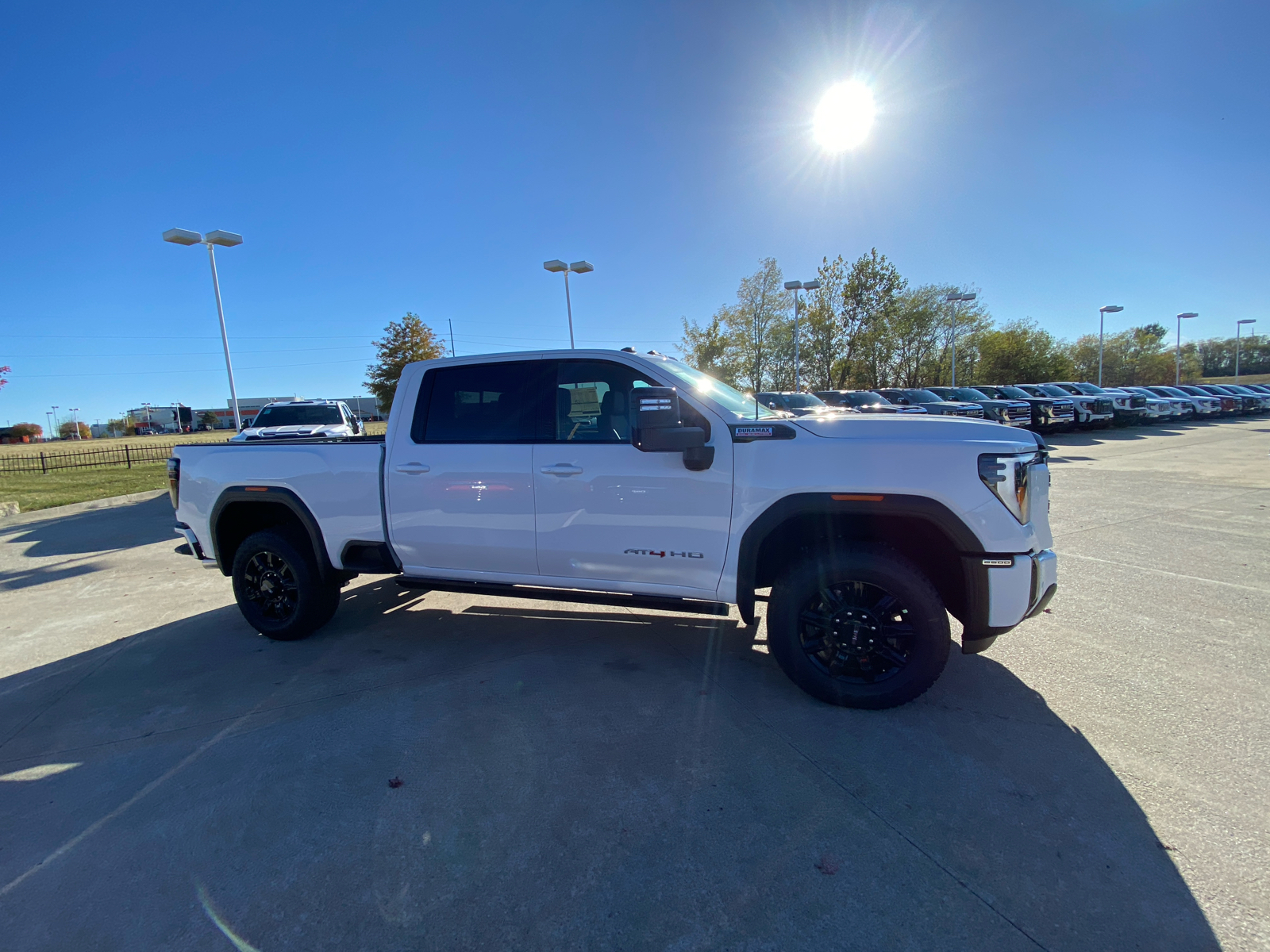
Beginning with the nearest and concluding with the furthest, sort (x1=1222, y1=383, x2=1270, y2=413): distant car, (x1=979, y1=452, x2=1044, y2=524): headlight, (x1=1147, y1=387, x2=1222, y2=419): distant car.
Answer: (x1=979, y1=452, x2=1044, y2=524): headlight < (x1=1147, y1=387, x2=1222, y2=419): distant car < (x1=1222, y1=383, x2=1270, y2=413): distant car

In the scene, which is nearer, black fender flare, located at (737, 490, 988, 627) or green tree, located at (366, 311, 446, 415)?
black fender flare, located at (737, 490, 988, 627)

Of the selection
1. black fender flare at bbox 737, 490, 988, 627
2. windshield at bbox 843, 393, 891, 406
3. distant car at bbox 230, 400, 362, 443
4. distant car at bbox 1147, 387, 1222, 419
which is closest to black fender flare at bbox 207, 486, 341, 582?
black fender flare at bbox 737, 490, 988, 627

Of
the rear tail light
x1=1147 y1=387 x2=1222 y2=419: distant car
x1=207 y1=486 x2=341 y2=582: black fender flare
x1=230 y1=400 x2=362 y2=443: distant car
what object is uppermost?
x1=230 y1=400 x2=362 y2=443: distant car

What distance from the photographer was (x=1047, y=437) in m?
19.7

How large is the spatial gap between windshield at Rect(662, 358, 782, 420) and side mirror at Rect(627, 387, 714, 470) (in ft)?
0.87

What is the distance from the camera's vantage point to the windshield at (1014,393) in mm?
22225

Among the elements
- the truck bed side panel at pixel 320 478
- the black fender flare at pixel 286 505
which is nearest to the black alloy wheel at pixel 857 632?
the truck bed side panel at pixel 320 478

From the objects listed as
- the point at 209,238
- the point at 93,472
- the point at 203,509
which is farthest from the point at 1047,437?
the point at 93,472

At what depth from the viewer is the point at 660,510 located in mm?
3357

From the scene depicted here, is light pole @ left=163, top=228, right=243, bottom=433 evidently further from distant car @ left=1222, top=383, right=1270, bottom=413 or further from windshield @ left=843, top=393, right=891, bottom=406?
distant car @ left=1222, top=383, right=1270, bottom=413

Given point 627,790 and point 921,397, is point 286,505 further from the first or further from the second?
point 921,397

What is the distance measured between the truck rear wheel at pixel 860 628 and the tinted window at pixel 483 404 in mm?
1856

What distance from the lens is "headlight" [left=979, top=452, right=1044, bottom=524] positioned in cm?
285

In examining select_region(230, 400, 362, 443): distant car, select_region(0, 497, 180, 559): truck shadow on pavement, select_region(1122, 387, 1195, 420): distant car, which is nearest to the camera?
select_region(0, 497, 180, 559): truck shadow on pavement
